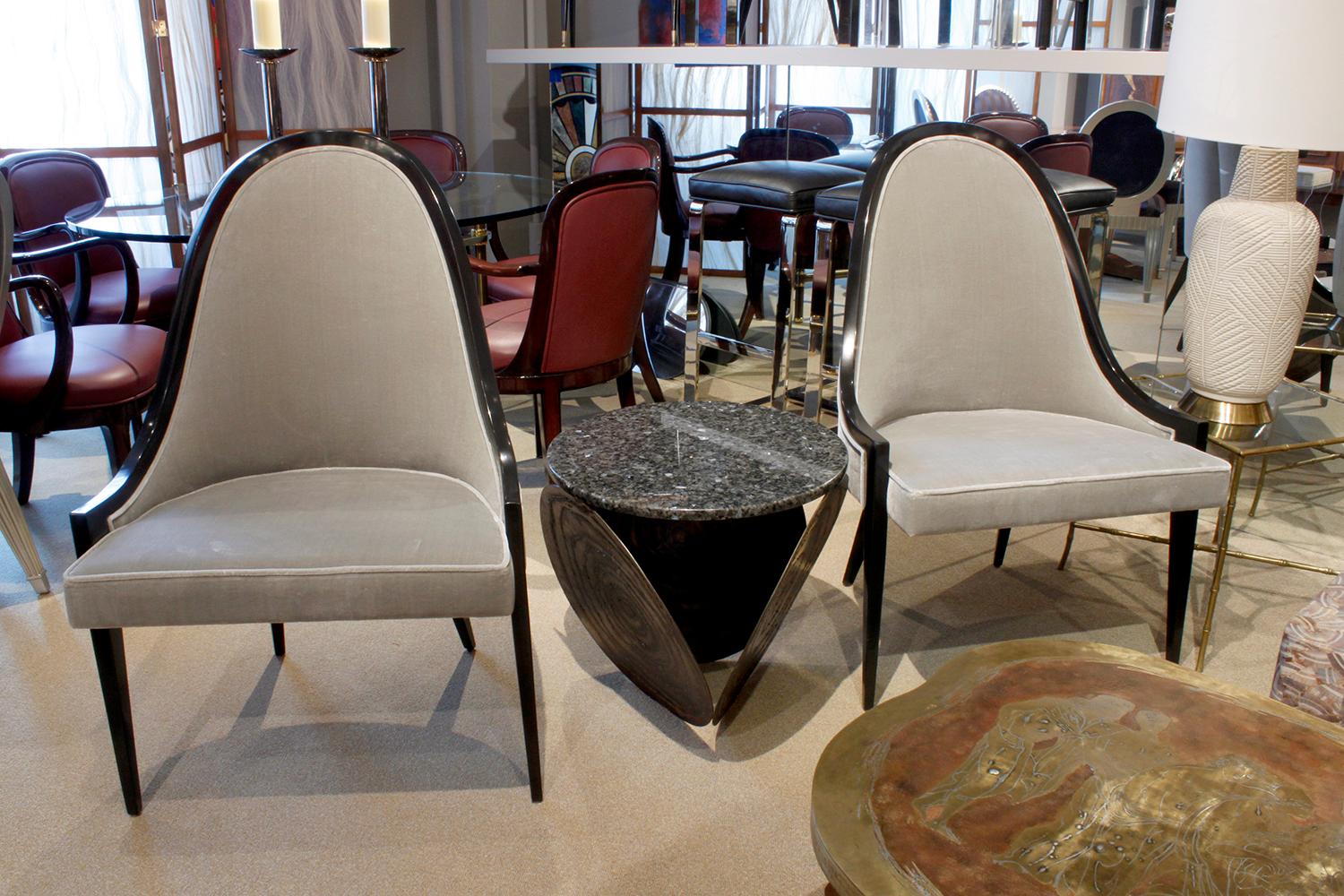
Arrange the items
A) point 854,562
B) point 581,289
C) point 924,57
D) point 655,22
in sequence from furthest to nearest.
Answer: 1. point 655,22
2. point 924,57
3. point 581,289
4. point 854,562

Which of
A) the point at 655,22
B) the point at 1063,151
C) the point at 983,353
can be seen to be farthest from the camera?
the point at 655,22

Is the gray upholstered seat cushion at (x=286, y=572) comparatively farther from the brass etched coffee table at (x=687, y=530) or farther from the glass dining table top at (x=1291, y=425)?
the glass dining table top at (x=1291, y=425)

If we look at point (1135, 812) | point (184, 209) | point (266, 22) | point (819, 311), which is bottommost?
point (1135, 812)

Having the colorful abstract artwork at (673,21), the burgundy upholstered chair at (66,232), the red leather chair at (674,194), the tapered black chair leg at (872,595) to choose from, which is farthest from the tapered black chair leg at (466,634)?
the colorful abstract artwork at (673,21)

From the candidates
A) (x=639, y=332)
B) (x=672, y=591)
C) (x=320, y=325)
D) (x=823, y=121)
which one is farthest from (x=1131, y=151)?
(x=320, y=325)

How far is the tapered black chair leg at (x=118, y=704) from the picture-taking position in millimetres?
1687

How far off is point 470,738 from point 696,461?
2.09ft

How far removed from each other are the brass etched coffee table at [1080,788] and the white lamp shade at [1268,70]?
1.15 meters

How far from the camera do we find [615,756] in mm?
1959

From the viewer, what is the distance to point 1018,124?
3943mm

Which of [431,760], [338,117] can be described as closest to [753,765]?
[431,760]

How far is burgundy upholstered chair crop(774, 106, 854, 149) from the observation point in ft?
13.6

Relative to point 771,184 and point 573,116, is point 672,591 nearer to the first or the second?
point 771,184

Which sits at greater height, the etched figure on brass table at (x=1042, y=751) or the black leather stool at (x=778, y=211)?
the black leather stool at (x=778, y=211)
